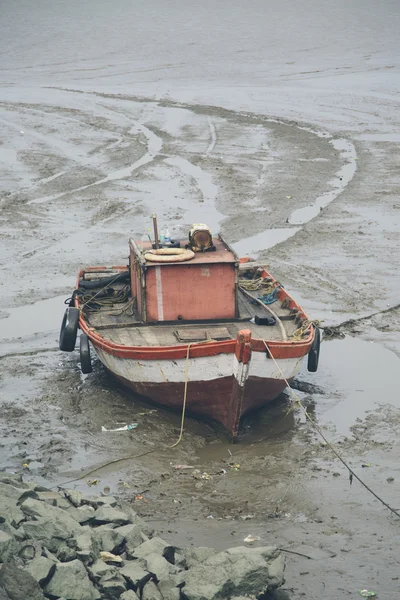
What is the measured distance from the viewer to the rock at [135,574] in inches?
319

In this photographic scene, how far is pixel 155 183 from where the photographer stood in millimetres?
26297

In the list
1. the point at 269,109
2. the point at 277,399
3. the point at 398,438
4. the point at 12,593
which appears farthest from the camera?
the point at 269,109

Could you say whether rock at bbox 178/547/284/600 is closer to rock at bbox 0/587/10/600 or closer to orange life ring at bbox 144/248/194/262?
rock at bbox 0/587/10/600

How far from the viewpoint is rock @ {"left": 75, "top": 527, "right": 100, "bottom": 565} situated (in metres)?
8.29

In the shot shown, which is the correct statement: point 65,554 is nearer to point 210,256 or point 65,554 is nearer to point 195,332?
point 195,332

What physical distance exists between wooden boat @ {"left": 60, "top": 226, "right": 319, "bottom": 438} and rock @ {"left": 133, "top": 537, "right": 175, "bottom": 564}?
3731 mm

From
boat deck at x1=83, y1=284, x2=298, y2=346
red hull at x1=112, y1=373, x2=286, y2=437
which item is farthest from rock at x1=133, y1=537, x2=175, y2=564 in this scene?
boat deck at x1=83, y1=284, x2=298, y2=346

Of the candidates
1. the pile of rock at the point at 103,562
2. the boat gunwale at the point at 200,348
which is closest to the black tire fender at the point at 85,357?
the boat gunwale at the point at 200,348

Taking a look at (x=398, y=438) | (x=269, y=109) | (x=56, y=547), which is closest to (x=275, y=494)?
(x=398, y=438)

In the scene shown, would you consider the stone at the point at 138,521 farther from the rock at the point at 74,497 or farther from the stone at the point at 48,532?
the stone at the point at 48,532

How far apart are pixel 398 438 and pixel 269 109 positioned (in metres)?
26.6

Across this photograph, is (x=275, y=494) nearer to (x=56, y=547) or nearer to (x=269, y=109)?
(x=56, y=547)

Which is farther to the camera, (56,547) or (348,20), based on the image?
(348,20)

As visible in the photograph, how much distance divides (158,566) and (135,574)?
25 cm
